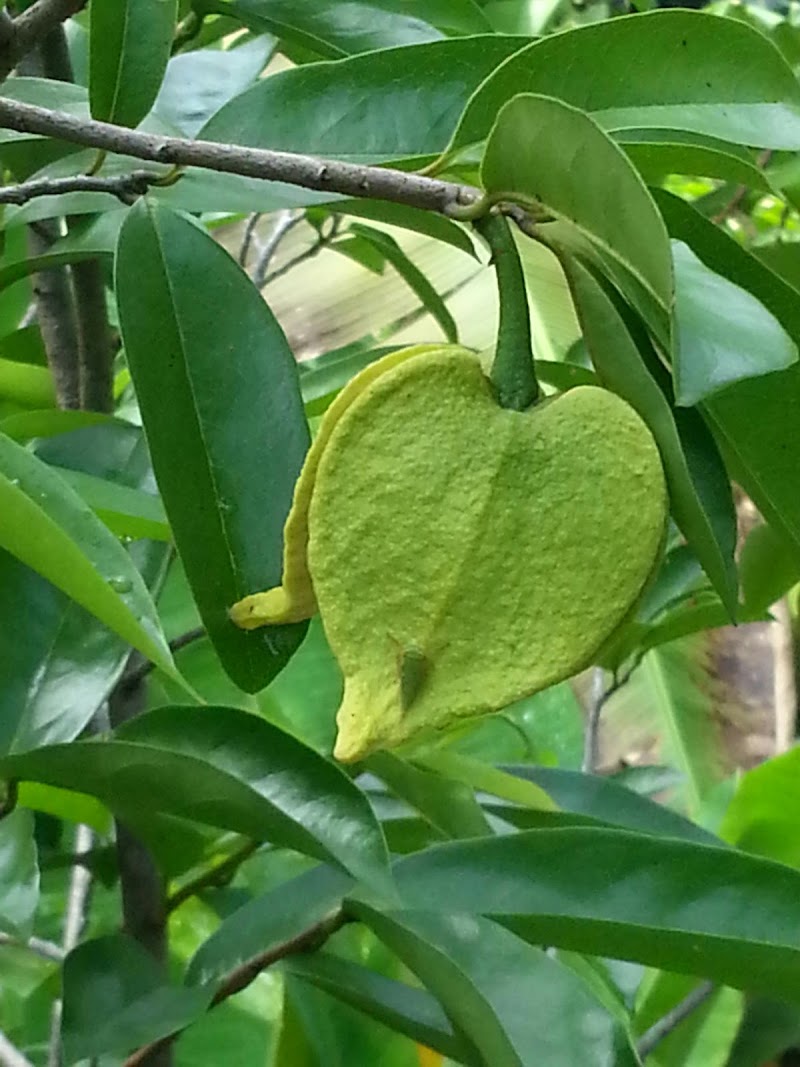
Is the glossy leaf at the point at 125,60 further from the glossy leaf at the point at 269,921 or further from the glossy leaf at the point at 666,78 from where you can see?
the glossy leaf at the point at 269,921

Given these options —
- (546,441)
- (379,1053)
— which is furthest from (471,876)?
(379,1053)

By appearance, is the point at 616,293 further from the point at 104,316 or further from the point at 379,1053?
the point at 379,1053

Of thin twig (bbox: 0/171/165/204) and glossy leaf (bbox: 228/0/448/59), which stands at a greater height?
glossy leaf (bbox: 228/0/448/59)

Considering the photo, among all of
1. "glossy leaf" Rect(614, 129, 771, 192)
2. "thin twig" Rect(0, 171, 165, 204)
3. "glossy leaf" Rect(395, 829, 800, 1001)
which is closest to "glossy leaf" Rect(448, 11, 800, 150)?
"glossy leaf" Rect(614, 129, 771, 192)

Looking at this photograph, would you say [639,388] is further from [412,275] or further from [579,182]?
[412,275]

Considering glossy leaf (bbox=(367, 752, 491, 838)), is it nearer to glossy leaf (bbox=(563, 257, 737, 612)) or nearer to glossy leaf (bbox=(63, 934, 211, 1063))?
glossy leaf (bbox=(63, 934, 211, 1063))
